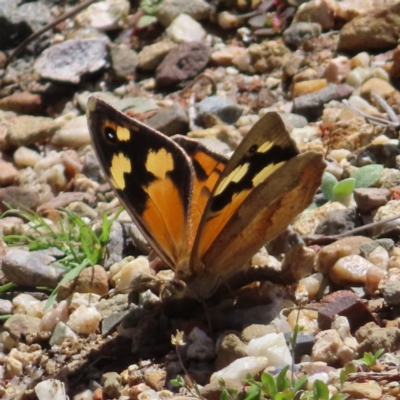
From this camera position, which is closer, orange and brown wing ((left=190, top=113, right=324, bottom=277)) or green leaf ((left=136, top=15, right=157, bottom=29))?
orange and brown wing ((left=190, top=113, right=324, bottom=277))

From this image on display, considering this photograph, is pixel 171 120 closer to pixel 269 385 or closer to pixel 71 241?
pixel 71 241

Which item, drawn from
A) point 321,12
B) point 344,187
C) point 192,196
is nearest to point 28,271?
point 192,196

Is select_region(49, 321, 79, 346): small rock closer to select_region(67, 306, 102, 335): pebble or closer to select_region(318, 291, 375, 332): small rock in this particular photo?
select_region(67, 306, 102, 335): pebble

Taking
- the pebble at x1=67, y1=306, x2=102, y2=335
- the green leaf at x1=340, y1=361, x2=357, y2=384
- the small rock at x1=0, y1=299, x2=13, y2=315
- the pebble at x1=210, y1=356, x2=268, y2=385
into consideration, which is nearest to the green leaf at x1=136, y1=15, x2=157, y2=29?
the small rock at x1=0, y1=299, x2=13, y2=315

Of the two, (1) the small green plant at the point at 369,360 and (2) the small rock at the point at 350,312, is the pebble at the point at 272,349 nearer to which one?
(2) the small rock at the point at 350,312

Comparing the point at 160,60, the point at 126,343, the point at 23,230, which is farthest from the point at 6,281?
the point at 160,60

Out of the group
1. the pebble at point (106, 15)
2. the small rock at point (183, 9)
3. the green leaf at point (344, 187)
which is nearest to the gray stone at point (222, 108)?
the small rock at point (183, 9)
